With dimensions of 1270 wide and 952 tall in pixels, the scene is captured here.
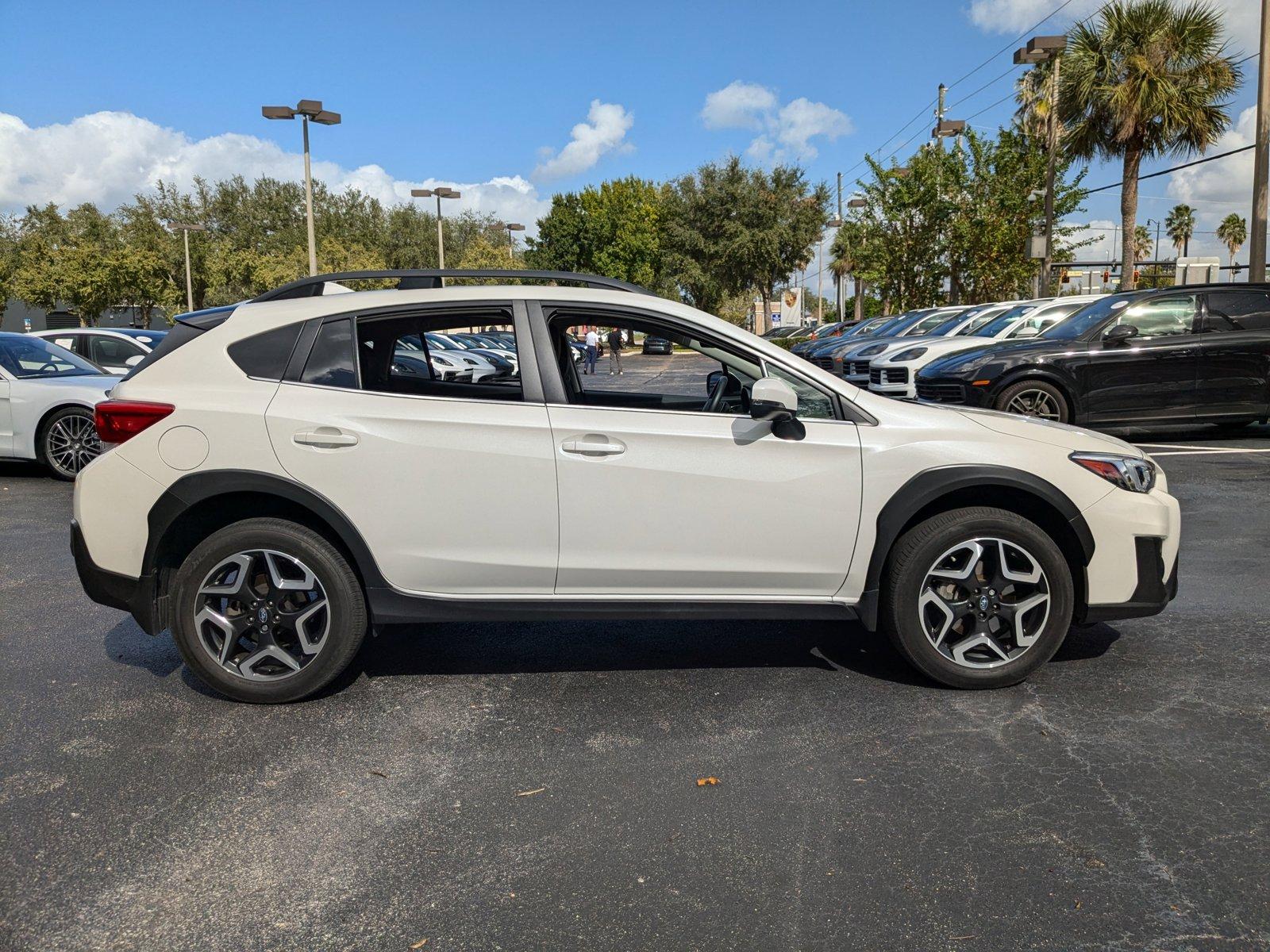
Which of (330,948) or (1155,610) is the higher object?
(1155,610)

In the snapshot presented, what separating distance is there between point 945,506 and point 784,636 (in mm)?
1194

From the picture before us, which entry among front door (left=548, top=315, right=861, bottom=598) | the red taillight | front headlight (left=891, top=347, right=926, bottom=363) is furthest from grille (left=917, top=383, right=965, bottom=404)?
the red taillight

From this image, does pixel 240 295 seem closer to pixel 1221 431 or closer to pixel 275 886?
pixel 1221 431

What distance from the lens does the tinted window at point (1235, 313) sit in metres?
11.2

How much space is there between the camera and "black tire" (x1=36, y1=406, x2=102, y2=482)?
32.2 feet

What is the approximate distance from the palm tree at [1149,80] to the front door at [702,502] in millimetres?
25102

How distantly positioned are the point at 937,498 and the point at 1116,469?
31.3 inches

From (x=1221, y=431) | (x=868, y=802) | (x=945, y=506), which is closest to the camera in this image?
(x=868, y=802)

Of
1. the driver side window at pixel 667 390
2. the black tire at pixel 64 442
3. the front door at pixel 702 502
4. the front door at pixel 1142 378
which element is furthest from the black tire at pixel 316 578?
the front door at pixel 1142 378

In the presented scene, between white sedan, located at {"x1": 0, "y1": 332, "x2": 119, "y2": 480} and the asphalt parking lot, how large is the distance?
A: 550cm

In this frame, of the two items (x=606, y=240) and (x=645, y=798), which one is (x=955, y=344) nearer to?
(x=645, y=798)

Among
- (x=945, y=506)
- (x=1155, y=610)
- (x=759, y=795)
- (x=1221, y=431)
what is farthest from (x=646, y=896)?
(x=1221, y=431)

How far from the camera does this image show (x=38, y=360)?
10250 millimetres

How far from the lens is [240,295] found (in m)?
63.5
